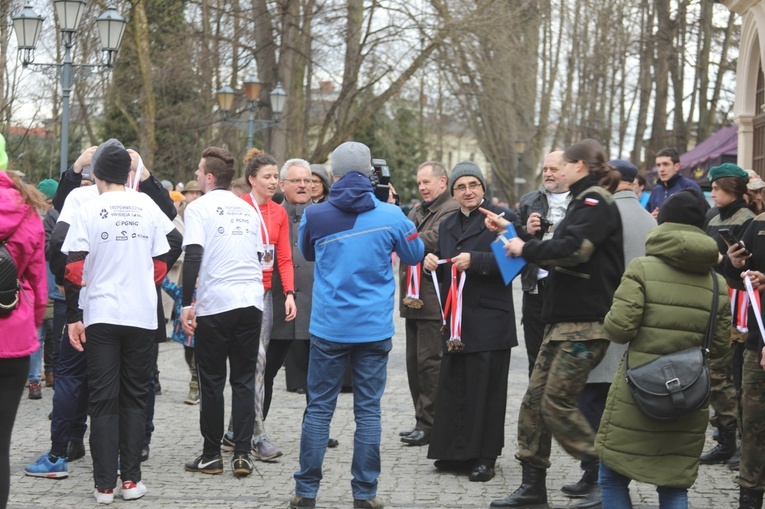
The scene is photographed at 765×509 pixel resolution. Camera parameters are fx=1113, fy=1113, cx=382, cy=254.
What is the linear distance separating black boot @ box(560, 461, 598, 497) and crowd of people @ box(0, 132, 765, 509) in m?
0.01

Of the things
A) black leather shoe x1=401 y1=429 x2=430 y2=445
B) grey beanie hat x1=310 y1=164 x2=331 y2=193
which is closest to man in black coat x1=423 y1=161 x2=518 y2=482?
black leather shoe x1=401 y1=429 x2=430 y2=445

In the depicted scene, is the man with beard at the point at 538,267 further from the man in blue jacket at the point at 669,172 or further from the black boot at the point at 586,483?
the man in blue jacket at the point at 669,172

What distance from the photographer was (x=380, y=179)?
22.9 ft

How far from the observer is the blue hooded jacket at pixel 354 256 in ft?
19.8

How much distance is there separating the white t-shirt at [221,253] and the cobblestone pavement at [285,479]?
3.56 feet

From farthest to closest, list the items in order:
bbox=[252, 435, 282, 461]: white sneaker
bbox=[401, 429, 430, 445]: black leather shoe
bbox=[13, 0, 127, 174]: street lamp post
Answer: bbox=[13, 0, 127, 174]: street lamp post
bbox=[401, 429, 430, 445]: black leather shoe
bbox=[252, 435, 282, 461]: white sneaker

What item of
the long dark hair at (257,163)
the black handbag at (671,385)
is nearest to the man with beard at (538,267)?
the long dark hair at (257,163)

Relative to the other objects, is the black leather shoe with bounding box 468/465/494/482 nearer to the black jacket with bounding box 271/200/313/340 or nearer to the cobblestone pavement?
the cobblestone pavement

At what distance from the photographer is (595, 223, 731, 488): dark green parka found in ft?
16.4

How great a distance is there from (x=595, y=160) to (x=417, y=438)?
2.94 metres

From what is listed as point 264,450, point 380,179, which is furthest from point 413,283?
point 264,450

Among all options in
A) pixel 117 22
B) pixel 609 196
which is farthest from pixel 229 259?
pixel 117 22

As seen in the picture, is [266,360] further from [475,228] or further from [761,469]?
[761,469]

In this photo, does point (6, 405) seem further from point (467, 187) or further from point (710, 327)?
point (467, 187)
